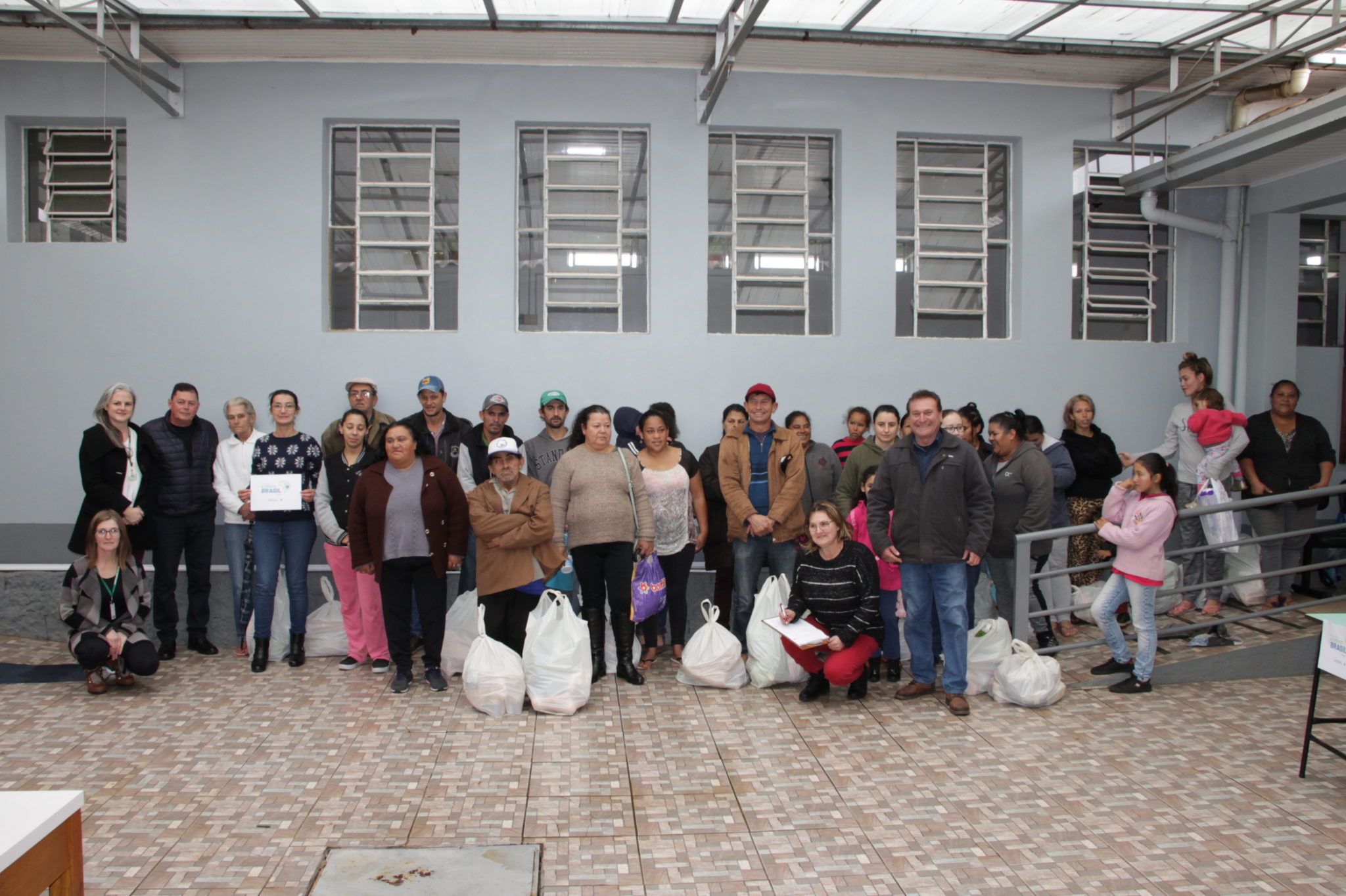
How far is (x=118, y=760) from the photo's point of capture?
3.94m

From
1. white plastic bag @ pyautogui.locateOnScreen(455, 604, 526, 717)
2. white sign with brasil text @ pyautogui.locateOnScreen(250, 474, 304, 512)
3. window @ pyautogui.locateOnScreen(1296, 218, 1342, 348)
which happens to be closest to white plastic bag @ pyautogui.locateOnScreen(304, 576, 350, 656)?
white sign with brasil text @ pyautogui.locateOnScreen(250, 474, 304, 512)

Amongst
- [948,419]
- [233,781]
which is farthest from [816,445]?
[233,781]

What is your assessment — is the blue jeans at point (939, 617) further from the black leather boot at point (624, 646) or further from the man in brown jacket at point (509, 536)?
the man in brown jacket at point (509, 536)

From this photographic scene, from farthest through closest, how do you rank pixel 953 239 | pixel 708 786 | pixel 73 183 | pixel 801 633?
pixel 953 239 → pixel 73 183 → pixel 801 633 → pixel 708 786

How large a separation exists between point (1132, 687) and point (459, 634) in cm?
404

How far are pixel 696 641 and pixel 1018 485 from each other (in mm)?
2320

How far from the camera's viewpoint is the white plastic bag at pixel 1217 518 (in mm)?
5812

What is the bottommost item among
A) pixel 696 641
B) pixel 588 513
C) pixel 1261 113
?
pixel 696 641

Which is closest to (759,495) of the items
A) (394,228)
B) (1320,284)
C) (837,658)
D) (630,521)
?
(630,521)

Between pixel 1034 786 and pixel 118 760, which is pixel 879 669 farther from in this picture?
pixel 118 760

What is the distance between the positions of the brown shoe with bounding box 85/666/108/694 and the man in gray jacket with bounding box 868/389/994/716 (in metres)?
4.55

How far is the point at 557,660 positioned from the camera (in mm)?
4590

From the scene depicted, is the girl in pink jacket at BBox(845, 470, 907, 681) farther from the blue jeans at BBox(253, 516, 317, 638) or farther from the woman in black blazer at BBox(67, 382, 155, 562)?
the woman in black blazer at BBox(67, 382, 155, 562)

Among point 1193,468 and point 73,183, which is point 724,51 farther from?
point 73,183
